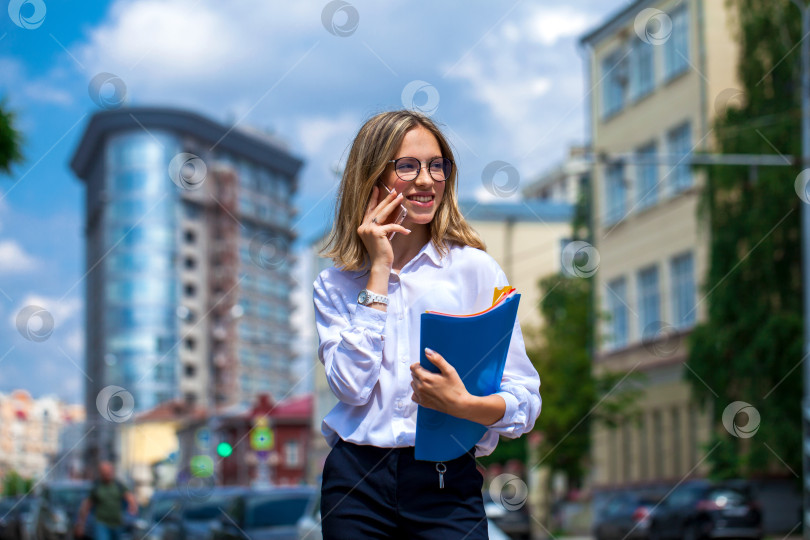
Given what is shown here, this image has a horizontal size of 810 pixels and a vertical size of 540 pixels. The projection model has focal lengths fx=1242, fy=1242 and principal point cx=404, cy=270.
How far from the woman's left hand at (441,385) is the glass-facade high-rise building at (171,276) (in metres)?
105

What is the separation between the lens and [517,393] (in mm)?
2957

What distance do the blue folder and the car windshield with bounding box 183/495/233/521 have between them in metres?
11.9

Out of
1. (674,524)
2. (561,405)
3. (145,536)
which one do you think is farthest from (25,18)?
(561,405)

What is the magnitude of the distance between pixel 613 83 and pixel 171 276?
256ft

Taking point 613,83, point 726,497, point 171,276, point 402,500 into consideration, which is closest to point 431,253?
point 402,500

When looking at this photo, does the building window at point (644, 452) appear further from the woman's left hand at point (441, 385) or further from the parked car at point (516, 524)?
the woman's left hand at point (441, 385)

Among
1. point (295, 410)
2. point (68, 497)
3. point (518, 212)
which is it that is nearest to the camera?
point (68, 497)

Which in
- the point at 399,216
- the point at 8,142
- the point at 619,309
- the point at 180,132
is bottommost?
the point at 399,216

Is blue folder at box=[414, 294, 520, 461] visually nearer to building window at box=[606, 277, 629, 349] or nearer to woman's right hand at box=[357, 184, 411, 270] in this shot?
woman's right hand at box=[357, 184, 411, 270]

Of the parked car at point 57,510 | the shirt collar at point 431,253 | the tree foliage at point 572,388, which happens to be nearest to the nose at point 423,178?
A: the shirt collar at point 431,253

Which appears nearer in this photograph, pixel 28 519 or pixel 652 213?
pixel 28 519

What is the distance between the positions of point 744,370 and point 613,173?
15311 millimetres

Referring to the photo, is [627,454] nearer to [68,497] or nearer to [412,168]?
[68,497]

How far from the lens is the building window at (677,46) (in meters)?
36.6
